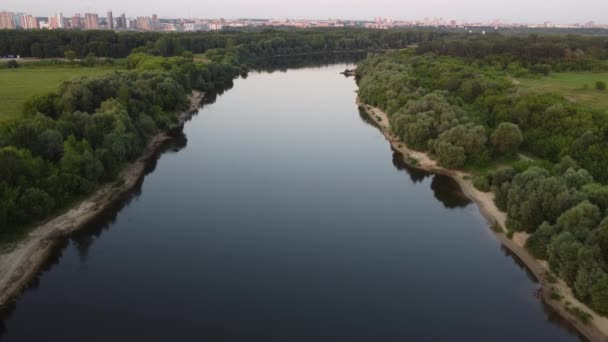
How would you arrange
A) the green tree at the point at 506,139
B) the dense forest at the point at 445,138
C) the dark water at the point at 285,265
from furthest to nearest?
the green tree at the point at 506,139, the dense forest at the point at 445,138, the dark water at the point at 285,265

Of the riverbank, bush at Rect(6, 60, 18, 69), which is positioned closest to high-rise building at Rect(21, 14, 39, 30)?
bush at Rect(6, 60, 18, 69)

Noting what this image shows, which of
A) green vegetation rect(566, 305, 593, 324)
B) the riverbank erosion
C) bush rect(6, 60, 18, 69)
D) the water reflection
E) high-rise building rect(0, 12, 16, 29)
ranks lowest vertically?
green vegetation rect(566, 305, 593, 324)

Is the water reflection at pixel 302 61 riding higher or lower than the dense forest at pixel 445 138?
higher

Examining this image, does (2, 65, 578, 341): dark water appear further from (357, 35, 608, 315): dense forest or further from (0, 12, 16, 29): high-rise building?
(0, 12, 16, 29): high-rise building

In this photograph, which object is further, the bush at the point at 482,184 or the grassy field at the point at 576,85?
the grassy field at the point at 576,85

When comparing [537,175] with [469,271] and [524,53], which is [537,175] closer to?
[469,271]

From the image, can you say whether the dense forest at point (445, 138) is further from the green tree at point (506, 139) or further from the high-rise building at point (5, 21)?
the high-rise building at point (5, 21)

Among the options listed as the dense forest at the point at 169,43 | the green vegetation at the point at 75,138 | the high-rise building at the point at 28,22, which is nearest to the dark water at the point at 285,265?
the green vegetation at the point at 75,138
